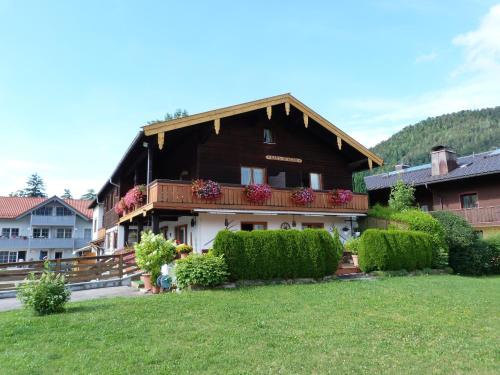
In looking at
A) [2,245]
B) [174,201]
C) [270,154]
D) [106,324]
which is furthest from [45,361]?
[2,245]

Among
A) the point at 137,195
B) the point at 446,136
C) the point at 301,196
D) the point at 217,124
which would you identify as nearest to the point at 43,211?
the point at 137,195

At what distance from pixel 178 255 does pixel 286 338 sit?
9.06 metres

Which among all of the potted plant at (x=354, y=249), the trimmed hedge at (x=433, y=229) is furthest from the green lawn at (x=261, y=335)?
the trimmed hedge at (x=433, y=229)

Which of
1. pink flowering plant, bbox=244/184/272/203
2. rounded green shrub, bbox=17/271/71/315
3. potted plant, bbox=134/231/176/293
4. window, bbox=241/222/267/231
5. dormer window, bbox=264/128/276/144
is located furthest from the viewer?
dormer window, bbox=264/128/276/144

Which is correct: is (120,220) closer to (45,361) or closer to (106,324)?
(106,324)

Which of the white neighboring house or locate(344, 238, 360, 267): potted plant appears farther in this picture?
the white neighboring house

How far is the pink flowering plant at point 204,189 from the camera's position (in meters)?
18.0

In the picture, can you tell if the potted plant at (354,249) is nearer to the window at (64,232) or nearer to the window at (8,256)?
the window at (64,232)

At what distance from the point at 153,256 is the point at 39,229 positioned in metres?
46.1

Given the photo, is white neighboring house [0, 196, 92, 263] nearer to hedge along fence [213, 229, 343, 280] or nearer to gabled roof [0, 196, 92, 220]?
gabled roof [0, 196, 92, 220]

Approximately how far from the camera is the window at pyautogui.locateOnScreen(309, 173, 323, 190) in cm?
2364

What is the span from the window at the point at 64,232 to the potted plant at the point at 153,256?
45.4 meters

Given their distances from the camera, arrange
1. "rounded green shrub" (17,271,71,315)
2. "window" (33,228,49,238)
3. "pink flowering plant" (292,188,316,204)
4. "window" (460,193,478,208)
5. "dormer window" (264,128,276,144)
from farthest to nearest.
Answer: "window" (33,228,49,238) < "window" (460,193,478,208) < "dormer window" (264,128,276,144) < "pink flowering plant" (292,188,316,204) < "rounded green shrub" (17,271,71,315)

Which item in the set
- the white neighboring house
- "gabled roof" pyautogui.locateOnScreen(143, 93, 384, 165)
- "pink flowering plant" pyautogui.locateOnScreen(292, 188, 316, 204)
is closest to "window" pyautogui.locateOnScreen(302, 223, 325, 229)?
"pink flowering plant" pyautogui.locateOnScreen(292, 188, 316, 204)
